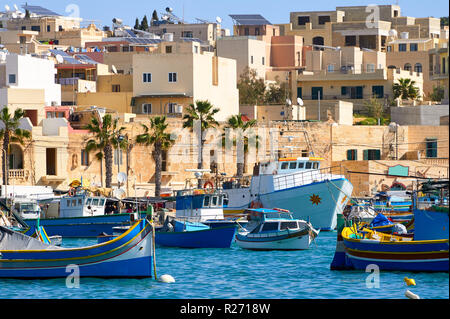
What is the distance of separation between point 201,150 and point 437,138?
16.4 metres

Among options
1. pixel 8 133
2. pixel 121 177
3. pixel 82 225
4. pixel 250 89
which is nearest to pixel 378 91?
pixel 250 89

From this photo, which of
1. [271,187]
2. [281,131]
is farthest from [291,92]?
[271,187]

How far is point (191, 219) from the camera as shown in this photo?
54250mm

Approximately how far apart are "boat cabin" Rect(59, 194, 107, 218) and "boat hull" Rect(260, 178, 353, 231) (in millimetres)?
8902

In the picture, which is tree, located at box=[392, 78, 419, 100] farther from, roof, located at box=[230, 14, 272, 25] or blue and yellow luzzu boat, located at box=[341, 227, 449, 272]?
blue and yellow luzzu boat, located at box=[341, 227, 449, 272]

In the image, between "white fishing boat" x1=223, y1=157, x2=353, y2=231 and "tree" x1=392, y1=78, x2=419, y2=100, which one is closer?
"white fishing boat" x1=223, y1=157, x2=353, y2=231

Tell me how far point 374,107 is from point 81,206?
3649 centimetres

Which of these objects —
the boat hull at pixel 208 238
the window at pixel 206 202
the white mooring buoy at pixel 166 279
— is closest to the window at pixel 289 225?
the boat hull at pixel 208 238

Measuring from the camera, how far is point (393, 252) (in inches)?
1406

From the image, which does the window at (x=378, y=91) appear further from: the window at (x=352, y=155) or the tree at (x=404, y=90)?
the window at (x=352, y=155)

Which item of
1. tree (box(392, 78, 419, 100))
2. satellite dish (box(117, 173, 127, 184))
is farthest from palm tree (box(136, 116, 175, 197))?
tree (box(392, 78, 419, 100))

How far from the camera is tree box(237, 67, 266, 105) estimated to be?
318 feet
